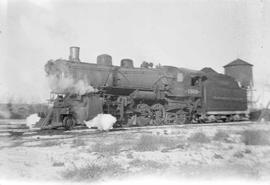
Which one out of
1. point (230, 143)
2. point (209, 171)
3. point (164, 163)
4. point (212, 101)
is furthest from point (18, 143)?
point (212, 101)

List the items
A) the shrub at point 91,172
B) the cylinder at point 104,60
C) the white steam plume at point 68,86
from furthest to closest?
the cylinder at point 104,60 → the white steam plume at point 68,86 → the shrub at point 91,172

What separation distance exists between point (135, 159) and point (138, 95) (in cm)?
925

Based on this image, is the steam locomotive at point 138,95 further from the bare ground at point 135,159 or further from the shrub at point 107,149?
the shrub at point 107,149

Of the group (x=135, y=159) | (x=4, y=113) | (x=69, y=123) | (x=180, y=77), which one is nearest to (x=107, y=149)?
(x=135, y=159)

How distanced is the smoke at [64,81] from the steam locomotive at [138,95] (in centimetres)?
5

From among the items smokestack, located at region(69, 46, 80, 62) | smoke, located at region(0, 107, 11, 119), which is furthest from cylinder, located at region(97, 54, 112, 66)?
smoke, located at region(0, 107, 11, 119)

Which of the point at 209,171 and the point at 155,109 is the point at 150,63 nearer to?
the point at 155,109

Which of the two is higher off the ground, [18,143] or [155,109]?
[155,109]

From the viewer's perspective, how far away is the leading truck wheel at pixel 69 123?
44.7ft

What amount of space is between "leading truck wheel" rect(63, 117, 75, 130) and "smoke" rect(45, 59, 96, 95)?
1.33 m

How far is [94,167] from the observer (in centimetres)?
580

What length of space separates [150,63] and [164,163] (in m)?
12.1

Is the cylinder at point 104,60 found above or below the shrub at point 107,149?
above

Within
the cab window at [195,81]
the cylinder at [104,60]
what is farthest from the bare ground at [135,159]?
the cab window at [195,81]
